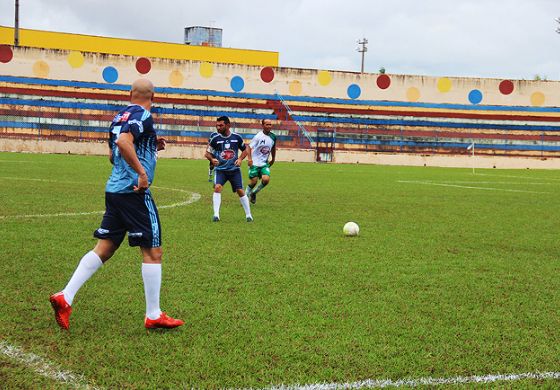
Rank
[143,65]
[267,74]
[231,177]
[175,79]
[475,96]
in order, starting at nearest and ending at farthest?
[231,177] → [143,65] → [175,79] → [267,74] → [475,96]

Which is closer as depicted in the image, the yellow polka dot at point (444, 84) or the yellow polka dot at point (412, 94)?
the yellow polka dot at point (412, 94)

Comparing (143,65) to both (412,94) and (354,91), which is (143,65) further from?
(412,94)

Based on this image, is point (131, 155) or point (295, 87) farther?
point (295, 87)

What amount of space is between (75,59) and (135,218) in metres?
40.8

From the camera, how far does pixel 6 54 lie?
4103 centimetres

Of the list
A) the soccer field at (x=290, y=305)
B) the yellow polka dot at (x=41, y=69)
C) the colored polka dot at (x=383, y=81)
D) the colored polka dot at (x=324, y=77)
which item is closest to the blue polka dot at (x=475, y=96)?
the colored polka dot at (x=383, y=81)

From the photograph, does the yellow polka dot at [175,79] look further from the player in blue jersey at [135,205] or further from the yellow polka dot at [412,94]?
the player in blue jersey at [135,205]

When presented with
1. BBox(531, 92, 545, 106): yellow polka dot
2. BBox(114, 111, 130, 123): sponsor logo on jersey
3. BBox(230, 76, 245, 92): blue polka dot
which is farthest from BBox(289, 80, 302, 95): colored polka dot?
BBox(114, 111, 130, 123): sponsor logo on jersey

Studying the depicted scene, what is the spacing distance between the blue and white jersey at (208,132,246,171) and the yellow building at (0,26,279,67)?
48980mm

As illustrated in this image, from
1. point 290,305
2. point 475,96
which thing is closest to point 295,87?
point 475,96

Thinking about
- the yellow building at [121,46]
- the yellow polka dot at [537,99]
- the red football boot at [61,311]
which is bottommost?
the red football boot at [61,311]

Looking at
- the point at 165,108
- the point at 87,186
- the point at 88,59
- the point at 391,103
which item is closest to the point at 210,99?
the point at 165,108

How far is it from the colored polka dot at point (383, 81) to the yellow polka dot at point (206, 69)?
37.6 ft

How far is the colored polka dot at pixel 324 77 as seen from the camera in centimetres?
4525
